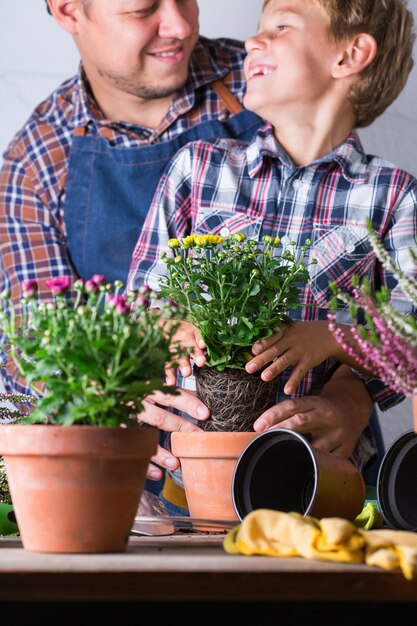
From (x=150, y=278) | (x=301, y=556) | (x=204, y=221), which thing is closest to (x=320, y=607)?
(x=301, y=556)

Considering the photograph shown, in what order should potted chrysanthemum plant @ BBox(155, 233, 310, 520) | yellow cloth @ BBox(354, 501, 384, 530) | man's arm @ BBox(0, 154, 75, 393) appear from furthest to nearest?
man's arm @ BBox(0, 154, 75, 393)
potted chrysanthemum plant @ BBox(155, 233, 310, 520)
yellow cloth @ BBox(354, 501, 384, 530)

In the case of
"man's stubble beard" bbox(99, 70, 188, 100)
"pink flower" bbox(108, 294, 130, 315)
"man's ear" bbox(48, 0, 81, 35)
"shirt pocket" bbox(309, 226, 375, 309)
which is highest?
"man's ear" bbox(48, 0, 81, 35)

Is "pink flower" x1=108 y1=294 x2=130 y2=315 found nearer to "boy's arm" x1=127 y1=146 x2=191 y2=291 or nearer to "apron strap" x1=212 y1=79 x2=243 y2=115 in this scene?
"boy's arm" x1=127 y1=146 x2=191 y2=291

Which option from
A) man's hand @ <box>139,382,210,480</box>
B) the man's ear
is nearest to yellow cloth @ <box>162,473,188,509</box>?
man's hand @ <box>139,382,210,480</box>

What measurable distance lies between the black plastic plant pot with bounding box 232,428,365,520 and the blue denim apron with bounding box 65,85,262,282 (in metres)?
1.21

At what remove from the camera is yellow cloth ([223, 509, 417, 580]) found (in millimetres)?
864

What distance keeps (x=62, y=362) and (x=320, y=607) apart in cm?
37

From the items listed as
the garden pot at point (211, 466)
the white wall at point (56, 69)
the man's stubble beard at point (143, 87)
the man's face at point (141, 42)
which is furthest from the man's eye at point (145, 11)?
the garden pot at point (211, 466)

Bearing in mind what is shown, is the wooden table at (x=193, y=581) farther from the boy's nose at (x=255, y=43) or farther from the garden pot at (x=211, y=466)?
the boy's nose at (x=255, y=43)

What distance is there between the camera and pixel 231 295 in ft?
4.93

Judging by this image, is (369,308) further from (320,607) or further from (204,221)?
(204,221)

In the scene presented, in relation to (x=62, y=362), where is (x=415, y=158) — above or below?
above

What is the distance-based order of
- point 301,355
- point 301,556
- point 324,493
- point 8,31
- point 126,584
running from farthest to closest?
point 8,31
point 301,355
point 324,493
point 301,556
point 126,584

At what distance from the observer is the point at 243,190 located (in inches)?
86.1
